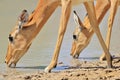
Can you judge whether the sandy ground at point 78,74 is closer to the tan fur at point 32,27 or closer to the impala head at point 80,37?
the tan fur at point 32,27

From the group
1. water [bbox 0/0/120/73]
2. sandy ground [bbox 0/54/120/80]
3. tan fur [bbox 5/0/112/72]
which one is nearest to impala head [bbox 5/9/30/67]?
tan fur [bbox 5/0/112/72]

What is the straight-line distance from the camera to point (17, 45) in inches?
391

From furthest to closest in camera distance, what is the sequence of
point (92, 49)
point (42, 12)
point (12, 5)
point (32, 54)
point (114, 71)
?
point (12, 5) < point (92, 49) < point (32, 54) < point (42, 12) < point (114, 71)

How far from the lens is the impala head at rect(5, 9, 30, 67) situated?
9823 mm

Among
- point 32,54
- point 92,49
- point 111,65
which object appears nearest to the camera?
point 111,65

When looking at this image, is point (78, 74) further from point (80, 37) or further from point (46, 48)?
point (46, 48)

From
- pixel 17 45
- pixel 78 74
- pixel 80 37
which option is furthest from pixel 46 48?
pixel 78 74

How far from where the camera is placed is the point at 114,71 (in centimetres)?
849

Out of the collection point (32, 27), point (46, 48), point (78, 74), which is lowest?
point (78, 74)

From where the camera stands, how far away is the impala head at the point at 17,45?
9.82m

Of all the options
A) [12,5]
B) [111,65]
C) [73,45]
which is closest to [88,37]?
[73,45]

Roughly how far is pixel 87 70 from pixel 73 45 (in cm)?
236

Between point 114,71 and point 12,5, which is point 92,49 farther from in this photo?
point 12,5

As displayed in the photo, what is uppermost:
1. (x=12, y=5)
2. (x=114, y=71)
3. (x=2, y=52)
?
(x=12, y=5)
